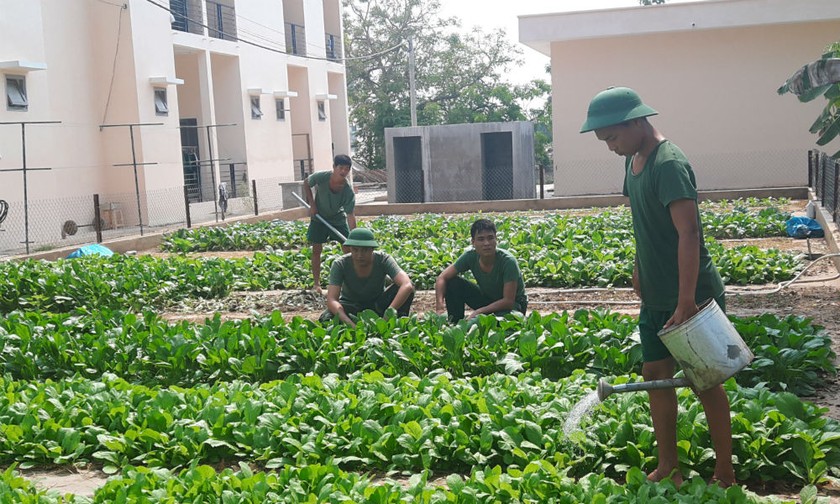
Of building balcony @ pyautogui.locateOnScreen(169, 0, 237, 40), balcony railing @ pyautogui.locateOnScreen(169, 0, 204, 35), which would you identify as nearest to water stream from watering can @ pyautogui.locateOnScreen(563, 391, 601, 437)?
building balcony @ pyautogui.locateOnScreen(169, 0, 237, 40)

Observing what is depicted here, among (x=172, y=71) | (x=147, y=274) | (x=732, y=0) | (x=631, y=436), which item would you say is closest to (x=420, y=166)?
(x=172, y=71)

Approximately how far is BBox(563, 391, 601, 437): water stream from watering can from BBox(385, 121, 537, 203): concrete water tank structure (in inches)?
861

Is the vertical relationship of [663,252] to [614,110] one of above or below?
below

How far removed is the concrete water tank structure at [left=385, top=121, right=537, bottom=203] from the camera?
26875mm

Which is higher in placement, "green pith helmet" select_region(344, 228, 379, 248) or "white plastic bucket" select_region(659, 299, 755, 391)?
"green pith helmet" select_region(344, 228, 379, 248)

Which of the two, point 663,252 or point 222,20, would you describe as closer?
point 663,252

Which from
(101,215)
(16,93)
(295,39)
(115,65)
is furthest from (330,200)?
(295,39)

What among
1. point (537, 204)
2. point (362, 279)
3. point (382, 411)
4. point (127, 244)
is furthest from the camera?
point (537, 204)

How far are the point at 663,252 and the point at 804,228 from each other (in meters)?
11.5

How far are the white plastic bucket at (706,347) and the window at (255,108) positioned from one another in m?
26.3

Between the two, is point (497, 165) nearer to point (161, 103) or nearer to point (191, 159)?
point (191, 159)

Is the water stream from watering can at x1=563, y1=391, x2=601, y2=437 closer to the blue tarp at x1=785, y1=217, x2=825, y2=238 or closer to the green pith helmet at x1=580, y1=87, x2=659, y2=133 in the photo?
the green pith helmet at x1=580, y1=87, x2=659, y2=133

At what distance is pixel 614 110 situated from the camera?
14.0ft

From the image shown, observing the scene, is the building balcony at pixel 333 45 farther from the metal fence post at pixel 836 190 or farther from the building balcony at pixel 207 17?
the metal fence post at pixel 836 190
